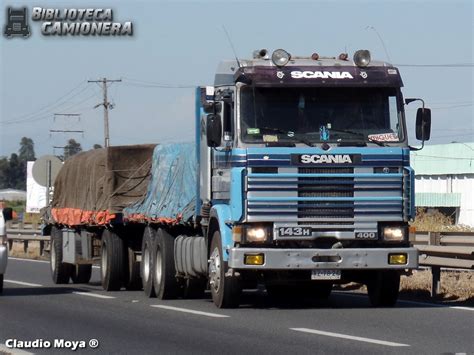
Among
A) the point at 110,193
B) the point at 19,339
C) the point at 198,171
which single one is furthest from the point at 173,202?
the point at 19,339

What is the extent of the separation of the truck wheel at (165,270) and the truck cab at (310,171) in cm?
250

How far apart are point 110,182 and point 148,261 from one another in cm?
271

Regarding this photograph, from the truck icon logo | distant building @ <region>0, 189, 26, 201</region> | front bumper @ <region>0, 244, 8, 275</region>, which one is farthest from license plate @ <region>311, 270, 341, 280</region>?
distant building @ <region>0, 189, 26, 201</region>

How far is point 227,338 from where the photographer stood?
1388cm

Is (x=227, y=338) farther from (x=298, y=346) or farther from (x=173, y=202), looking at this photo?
(x=173, y=202)

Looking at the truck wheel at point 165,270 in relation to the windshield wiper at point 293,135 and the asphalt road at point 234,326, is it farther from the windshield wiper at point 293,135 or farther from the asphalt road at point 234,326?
the windshield wiper at point 293,135

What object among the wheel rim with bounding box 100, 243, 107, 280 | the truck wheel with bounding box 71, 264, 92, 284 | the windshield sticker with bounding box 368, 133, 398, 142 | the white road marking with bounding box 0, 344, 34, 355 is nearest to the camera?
the white road marking with bounding box 0, 344, 34, 355

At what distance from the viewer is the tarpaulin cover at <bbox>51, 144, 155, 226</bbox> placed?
2377 cm

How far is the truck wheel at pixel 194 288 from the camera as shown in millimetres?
20656

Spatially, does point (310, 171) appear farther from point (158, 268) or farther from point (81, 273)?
point (81, 273)

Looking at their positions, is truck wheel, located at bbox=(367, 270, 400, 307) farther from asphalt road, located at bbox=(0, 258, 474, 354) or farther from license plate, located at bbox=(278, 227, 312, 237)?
license plate, located at bbox=(278, 227, 312, 237)

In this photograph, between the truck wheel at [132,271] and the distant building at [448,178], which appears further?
the distant building at [448,178]

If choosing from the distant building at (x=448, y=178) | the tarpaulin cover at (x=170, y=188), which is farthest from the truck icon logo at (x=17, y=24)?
the distant building at (x=448, y=178)

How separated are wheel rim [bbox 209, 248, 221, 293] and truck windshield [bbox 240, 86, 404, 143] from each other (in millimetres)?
1805
